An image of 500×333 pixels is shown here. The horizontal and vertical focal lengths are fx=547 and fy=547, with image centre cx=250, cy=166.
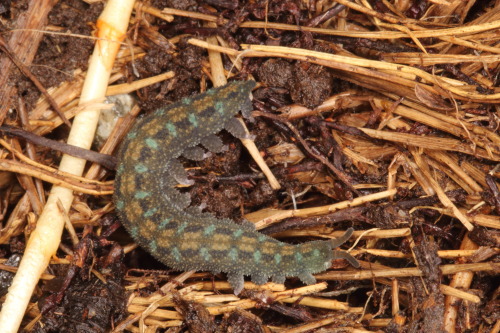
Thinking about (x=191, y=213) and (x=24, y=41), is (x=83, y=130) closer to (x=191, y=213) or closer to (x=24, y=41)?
(x=24, y=41)

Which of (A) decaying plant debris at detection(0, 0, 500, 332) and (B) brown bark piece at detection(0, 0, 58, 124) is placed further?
(B) brown bark piece at detection(0, 0, 58, 124)

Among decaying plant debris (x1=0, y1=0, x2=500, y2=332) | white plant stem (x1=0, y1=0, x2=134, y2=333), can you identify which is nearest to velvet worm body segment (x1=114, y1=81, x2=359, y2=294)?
decaying plant debris (x1=0, y1=0, x2=500, y2=332)

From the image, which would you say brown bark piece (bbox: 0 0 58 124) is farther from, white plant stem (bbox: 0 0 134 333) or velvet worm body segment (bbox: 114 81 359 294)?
velvet worm body segment (bbox: 114 81 359 294)

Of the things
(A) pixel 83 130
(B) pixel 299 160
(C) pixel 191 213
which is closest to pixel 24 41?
(A) pixel 83 130

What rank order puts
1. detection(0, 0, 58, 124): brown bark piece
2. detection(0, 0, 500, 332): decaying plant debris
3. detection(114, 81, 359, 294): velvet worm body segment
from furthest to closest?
1. detection(0, 0, 58, 124): brown bark piece
2. detection(114, 81, 359, 294): velvet worm body segment
3. detection(0, 0, 500, 332): decaying plant debris

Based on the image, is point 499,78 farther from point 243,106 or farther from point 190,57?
point 190,57
